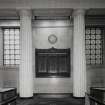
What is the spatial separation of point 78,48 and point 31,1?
12.2 ft

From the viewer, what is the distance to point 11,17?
35.9 ft

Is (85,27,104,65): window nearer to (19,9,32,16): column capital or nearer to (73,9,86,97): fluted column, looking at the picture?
(73,9,86,97): fluted column

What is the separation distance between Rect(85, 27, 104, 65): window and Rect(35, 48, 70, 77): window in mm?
1643

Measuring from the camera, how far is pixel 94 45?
Result: 38.0 feet

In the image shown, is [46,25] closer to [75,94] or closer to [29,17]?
[29,17]

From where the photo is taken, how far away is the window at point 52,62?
1112 centimetres

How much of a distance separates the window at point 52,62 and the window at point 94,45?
5.39 feet

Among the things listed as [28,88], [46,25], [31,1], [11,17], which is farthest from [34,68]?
[31,1]

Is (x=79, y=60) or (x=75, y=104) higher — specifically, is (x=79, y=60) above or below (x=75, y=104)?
above

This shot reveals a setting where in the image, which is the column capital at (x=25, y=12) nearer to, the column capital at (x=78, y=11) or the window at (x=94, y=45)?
the column capital at (x=78, y=11)

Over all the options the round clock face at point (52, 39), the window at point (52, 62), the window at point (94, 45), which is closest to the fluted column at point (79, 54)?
the window at point (52, 62)

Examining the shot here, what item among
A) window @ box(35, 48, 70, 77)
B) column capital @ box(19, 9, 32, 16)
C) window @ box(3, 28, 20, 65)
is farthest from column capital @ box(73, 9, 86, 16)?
window @ box(3, 28, 20, 65)

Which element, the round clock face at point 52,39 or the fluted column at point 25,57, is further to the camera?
the round clock face at point 52,39

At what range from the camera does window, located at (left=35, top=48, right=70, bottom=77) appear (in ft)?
36.5
